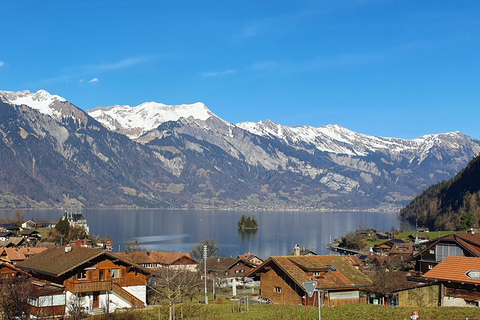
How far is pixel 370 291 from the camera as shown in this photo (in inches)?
1378

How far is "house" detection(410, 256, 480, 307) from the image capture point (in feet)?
89.4

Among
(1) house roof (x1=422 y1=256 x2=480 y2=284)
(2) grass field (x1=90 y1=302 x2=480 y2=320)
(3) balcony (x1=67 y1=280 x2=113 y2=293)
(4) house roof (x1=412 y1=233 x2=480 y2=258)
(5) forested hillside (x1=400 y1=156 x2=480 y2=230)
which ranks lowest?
(2) grass field (x1=90 y1=302 x2=480 y2=320)

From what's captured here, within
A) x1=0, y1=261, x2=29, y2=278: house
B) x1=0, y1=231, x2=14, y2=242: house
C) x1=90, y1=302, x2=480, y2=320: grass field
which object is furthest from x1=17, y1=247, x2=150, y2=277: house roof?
x1=0, y1=231, x2=14, y2=242: house

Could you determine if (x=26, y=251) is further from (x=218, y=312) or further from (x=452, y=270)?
(x=452, y=270)

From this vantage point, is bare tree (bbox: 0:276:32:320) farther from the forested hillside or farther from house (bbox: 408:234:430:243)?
the forested hillside

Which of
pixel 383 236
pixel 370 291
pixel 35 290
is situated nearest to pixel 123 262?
pixel 35 290

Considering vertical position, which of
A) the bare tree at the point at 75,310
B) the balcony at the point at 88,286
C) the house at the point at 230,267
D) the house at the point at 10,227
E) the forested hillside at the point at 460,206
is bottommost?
the house at the point at 230,267

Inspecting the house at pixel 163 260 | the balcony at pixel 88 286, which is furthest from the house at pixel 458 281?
the house at pixel 163 260

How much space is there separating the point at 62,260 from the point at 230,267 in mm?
43665

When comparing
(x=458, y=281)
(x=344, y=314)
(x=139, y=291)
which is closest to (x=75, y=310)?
(x=139, y=291)

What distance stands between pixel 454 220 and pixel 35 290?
137821mm

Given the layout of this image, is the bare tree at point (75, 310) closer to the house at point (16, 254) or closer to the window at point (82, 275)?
the window at point (82, 275)

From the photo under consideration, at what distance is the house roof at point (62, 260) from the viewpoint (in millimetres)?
34500

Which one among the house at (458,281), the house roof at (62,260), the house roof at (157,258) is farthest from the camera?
the house roof at (157,258)
